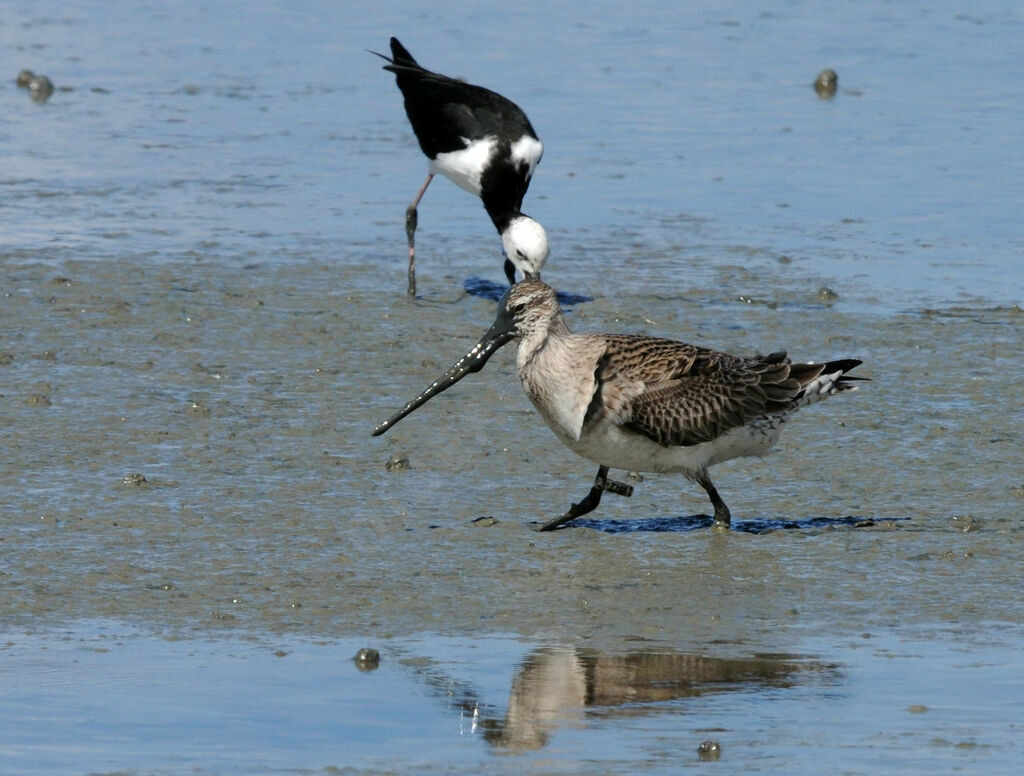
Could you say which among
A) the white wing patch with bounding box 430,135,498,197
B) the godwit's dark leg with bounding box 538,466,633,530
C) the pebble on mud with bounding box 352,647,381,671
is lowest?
the pebble on mud with bounding box 352,647,381,671

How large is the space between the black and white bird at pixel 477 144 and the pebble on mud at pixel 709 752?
6.00 meters

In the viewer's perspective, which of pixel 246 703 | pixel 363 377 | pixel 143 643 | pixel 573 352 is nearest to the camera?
pixel 246 703

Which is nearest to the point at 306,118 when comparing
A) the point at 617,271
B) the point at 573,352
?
the point at 617,271

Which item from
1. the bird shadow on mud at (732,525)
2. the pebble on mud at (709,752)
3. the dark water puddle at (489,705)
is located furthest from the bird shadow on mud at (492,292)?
the pebble on mud at (709,752)

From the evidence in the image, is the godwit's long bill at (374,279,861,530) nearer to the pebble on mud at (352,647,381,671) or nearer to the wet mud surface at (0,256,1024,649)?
the wet mud surface at (0,256,1024,649)

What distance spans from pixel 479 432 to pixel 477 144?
3.51 meters

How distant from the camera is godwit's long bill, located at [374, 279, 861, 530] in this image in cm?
725

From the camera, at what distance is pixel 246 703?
18.4 ft

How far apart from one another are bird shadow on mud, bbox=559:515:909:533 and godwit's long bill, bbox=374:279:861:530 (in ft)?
0.39

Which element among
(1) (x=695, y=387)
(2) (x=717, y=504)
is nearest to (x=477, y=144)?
(1) (x=695, y=387)

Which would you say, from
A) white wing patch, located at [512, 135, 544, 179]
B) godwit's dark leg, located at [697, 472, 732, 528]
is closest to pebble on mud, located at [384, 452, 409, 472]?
godwit's dark leg, located at [697, 472, 732, 528]

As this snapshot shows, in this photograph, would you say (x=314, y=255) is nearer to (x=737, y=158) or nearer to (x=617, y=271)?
(x=617, y=271)

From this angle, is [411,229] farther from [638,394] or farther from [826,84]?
[826,84]

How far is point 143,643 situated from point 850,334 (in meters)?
5.18
